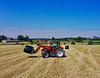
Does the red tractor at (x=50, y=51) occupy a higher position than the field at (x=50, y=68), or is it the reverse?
the red tractor at (x=50, y=51)

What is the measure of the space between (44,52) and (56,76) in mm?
6002

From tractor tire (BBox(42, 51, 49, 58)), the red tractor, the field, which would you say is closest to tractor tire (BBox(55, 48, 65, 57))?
the red tractor

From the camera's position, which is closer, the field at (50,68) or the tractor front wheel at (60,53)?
the field at (50,68)

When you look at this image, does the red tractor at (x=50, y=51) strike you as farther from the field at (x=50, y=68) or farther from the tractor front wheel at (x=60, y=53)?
the field at (x=50, y=68)

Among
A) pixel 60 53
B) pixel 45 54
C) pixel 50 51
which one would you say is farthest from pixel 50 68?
pixel 60 53

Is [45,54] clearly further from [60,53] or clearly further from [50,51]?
[60,53]

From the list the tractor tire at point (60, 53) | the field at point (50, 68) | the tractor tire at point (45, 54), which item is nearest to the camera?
the field at point (50, 68)

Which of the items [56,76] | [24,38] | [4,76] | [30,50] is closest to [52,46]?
[30,50]

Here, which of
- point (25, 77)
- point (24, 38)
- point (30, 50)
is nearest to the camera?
point (25, 77)

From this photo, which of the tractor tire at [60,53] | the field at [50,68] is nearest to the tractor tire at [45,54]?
the tractor tire at [60,53]

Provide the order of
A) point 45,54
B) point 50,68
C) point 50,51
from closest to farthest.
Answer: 1. point 50,68
2. point 45,54
3. point 50,51

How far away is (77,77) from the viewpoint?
19.5ft

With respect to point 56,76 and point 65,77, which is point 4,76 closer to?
point 56,76

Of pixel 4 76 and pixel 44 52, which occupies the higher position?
pixel 44 52
